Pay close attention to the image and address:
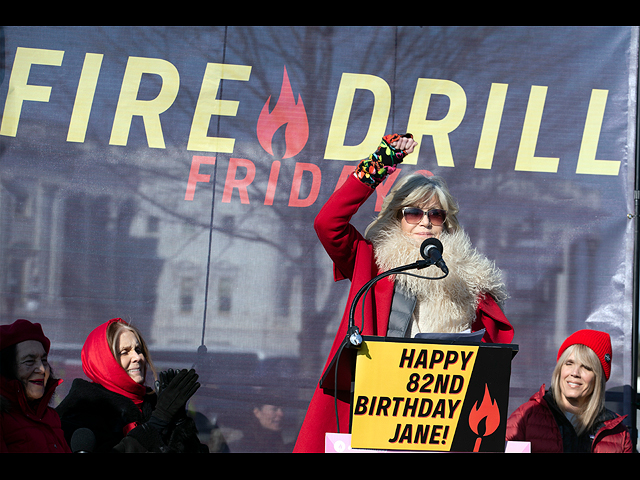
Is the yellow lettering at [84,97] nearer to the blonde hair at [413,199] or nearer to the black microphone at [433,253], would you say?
the blonde hair at [413,199]

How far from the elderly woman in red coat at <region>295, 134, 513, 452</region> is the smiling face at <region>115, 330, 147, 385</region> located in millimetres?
949

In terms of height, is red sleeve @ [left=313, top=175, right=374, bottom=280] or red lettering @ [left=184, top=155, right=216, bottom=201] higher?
red lettering @ [left=184, top=155, right=216, bottom=201]

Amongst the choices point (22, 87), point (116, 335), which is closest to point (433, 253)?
point (116, 335)

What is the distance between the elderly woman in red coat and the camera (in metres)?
2.34

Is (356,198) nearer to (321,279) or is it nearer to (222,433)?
(321,279)

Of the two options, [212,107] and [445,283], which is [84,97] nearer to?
[212,107]

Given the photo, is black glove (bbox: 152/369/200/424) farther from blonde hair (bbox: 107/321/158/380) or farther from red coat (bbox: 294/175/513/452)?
red coat (bbox: 294/175/513/452)

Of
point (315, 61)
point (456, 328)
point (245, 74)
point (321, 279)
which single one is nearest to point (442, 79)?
point (315, 61)

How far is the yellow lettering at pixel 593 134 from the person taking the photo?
11.5ft

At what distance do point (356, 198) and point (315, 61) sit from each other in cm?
146

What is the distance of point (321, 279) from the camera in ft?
11.3

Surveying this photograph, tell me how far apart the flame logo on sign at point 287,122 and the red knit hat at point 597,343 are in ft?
5.98

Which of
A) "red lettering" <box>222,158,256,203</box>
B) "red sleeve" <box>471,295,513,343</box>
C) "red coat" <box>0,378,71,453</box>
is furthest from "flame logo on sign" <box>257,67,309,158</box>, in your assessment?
"red coat" <box>0,378,71,453</box>

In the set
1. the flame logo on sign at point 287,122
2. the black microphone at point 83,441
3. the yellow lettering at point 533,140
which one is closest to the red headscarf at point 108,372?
the black microphone at point 83,441
